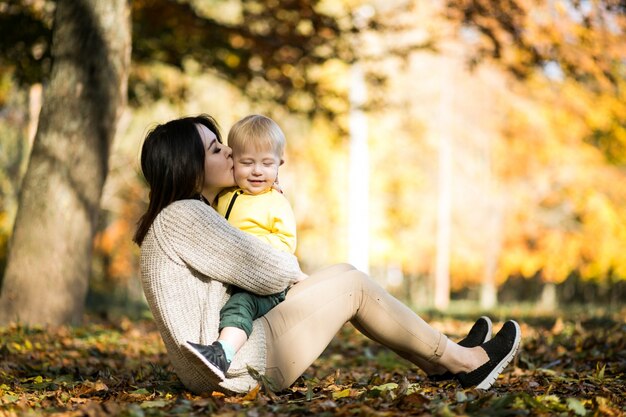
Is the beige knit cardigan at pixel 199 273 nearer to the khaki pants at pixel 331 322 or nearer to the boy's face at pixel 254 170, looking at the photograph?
the khaki pants at pixel 331 322

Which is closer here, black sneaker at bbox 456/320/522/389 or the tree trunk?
black sneaker at bbox 456/320/522/389

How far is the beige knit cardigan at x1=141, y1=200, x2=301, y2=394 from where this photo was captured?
3.46 metres

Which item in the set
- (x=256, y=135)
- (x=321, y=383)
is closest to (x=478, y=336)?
(x=321, y=383)

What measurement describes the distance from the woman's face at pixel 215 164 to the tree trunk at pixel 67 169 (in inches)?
129

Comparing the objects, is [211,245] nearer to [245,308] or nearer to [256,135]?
[245,308]

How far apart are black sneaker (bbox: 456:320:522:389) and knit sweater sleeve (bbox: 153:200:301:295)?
3.93 ft

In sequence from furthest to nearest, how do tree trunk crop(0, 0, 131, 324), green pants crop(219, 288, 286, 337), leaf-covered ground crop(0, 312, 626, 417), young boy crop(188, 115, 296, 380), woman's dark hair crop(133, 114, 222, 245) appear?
tree trunk crop(0, 0, 131, 324) < young boy crop(188, 115, 296, 380) < woman's dark hair crop(133, 114, 222, 245) < green pants crop(219, 288, 286, 337) < leaf-covered ground crop(0, 312, 626, 417)

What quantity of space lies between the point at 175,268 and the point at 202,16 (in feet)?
22.6

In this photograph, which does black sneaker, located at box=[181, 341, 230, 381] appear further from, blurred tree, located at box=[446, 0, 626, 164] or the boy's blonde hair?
blurred tree, located at box=[446, 0, 626, 164]

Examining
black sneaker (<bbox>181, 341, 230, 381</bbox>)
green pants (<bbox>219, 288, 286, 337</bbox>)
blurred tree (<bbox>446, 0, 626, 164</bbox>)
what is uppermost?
blurred tree (<bbox>446, 0, 626, 164</bbox>)

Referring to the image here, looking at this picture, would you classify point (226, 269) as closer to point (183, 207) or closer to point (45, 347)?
point (183, 207)

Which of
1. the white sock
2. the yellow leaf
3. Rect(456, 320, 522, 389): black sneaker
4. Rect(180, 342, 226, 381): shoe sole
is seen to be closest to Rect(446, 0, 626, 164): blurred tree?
Rect(456, 320, 522, 389): black sneaker

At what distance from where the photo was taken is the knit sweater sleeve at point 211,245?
346 centimetres

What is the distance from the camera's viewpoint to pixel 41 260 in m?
6.64
